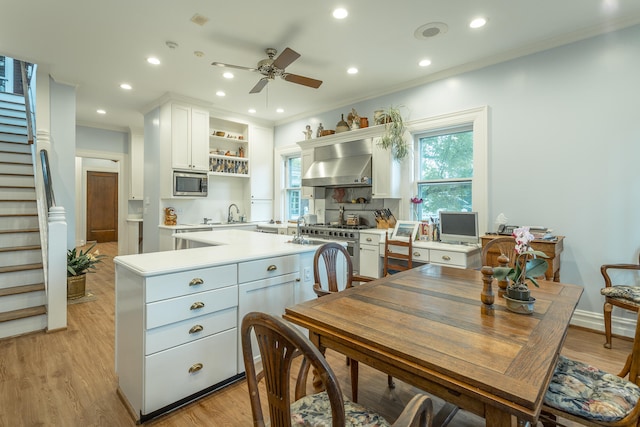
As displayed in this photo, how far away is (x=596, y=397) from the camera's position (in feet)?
4.09

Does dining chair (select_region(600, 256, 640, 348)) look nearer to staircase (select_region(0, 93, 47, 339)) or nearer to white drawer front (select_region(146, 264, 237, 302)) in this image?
white drawer front (select_region(146, 264, 237, 302))

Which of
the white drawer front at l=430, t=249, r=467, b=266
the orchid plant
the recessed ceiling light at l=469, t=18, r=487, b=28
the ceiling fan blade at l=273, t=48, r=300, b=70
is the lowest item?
the white drawer front at l=430, t=249, r=467, b=266

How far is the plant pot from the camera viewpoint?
3912mm

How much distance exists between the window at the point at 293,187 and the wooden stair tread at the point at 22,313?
13.4ft

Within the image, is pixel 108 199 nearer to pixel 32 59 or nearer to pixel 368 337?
pixel 32 59

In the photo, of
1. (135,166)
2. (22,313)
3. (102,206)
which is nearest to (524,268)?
(22,313)

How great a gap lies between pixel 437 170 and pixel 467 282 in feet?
8.52

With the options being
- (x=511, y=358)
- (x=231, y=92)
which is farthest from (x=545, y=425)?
(x=231, y=92)

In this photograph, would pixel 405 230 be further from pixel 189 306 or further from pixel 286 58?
pixel 189 306

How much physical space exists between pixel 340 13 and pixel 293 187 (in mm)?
3870

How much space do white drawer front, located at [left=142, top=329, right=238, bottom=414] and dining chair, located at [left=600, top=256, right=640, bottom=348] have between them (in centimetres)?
309

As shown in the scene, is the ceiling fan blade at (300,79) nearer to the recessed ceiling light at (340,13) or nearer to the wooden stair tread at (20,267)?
the recessed ceiling light at (340,13)

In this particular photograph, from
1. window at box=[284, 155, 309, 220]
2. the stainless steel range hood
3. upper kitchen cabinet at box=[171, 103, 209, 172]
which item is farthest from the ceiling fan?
window at box=[284, 155, 309, 220]

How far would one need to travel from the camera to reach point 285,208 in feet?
21.3
